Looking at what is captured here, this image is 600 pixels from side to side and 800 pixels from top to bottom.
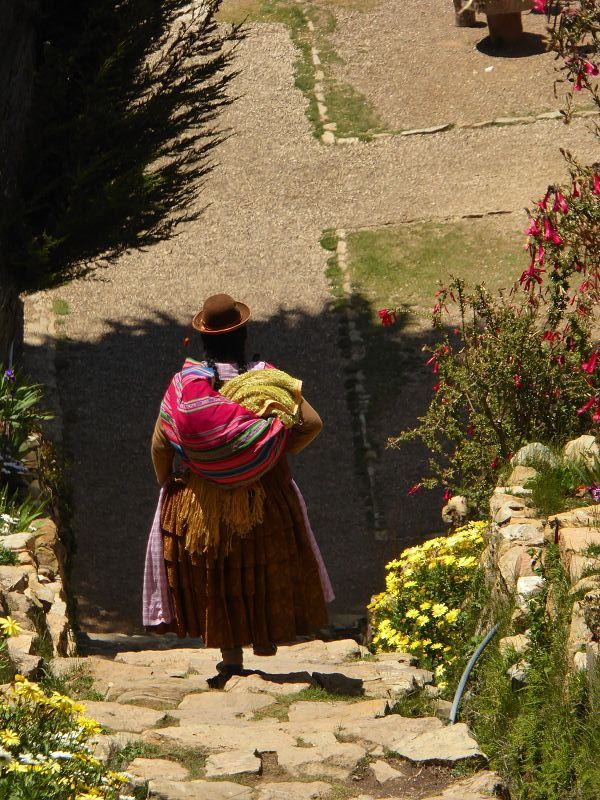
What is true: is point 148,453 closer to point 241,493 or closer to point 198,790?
point 241,493

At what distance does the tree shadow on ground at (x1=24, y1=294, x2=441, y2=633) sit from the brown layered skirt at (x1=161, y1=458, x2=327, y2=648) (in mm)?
3666

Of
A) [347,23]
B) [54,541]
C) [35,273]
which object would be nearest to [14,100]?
[35,273]

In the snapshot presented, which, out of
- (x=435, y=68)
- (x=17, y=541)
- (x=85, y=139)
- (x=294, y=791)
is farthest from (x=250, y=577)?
(x=435, y=68)

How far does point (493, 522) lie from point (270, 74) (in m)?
12.8

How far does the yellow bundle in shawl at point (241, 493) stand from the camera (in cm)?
547

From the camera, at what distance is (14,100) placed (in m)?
9.55

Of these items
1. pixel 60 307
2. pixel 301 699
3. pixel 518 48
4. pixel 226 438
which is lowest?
pixel 60 307

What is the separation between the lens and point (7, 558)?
20.8ft

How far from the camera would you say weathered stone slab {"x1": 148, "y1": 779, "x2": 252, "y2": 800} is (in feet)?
12.5

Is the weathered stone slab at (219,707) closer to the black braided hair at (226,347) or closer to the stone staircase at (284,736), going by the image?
the stone staircase at (284,736)

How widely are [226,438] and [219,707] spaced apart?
3.60 feet

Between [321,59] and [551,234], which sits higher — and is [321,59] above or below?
below

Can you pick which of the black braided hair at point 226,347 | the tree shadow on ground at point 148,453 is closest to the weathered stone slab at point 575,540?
the black braided hair at point 226,347

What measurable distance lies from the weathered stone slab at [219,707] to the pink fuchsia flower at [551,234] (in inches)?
114
